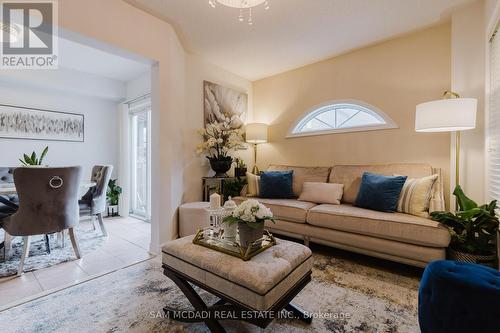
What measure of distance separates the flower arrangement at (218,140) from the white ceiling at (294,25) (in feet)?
3.57

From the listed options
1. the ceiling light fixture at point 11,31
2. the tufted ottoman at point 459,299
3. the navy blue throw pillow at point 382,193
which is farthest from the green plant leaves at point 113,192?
the tufted ottoman at point 459,299

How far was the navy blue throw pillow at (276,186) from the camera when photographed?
3.13 metres

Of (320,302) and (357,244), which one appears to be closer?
(320,302)

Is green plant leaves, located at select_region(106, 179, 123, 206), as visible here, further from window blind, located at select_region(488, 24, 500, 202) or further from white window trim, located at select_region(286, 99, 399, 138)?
window blind, located at select_region(488, 24, 500, 202)

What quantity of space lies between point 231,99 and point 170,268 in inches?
119

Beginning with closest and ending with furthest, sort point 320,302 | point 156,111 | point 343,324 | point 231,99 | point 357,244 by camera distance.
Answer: point 343,324
point 320,302
point 357,244
point 156,111
point 231,99

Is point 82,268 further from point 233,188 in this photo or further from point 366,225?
point 366,225

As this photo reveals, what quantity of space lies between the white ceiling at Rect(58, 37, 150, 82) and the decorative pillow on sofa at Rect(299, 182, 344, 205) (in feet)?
9.18

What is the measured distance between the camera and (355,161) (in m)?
3.17

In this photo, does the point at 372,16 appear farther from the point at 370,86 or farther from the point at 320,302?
the point at 320,302

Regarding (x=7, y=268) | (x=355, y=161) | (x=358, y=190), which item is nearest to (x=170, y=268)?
(x=7, y=268)

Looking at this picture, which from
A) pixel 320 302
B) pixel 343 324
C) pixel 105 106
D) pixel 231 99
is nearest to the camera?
pixel 343 324

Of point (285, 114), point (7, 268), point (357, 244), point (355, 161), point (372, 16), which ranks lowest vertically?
point (7, 268)

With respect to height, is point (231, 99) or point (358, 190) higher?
point (231, 99)
